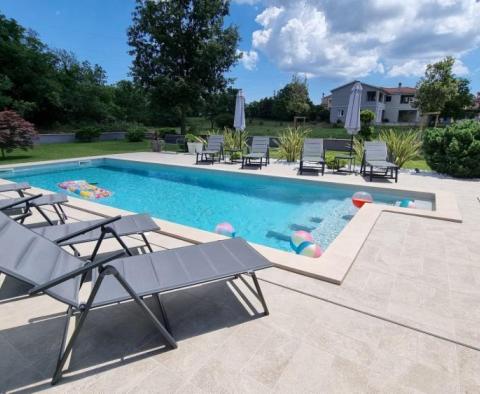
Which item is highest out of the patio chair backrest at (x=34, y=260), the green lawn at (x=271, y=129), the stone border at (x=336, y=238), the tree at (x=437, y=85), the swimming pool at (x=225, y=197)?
the tree at (x=437, y=85)

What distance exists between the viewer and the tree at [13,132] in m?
10.6

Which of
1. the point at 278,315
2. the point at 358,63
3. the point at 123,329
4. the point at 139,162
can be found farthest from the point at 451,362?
the point at 358,63

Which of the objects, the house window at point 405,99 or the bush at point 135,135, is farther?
the house window at point 405,99

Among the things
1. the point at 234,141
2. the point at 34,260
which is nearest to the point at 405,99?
the point at 234,141

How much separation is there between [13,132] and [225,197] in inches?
357

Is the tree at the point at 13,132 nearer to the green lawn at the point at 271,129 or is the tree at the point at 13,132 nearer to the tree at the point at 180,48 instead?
the tree at the point at 180,48

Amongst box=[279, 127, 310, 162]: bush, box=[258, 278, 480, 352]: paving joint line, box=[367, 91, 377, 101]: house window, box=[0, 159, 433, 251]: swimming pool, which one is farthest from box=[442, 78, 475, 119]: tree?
box=[258, 278, 480, 352]: paving joint line

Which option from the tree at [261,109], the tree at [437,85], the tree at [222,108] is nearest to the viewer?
the tree at [437,85]

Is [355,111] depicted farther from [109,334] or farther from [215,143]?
[109,334]

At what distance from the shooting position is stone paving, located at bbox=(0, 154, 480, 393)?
1685 millimetres

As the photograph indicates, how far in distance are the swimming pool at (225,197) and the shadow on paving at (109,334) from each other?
247 centimetres

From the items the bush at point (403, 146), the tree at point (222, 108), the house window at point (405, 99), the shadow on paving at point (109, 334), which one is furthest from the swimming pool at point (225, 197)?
the house window at point (405, 99)

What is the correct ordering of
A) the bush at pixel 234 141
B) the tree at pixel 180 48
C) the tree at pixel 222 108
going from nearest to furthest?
the bush at pixel 234 141, the tree at pixel 180 48, the tree at pixel 222 108

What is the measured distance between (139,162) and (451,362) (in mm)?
10935
